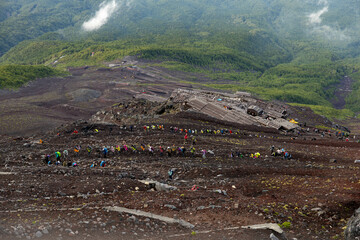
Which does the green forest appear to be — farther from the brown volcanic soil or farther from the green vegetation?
the brown volcanic soil

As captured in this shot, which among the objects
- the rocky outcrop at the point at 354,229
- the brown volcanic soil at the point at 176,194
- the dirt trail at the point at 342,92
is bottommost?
the brown volcanic soil at the point at 176,194

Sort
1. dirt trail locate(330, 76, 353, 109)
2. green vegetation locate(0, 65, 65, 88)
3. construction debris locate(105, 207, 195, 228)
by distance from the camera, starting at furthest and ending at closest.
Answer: dirt trail locate(330, 76, 353, 109) → green vegetation locate(0, 65, 65, 88) → construction debris locate(105, 207, 195, 228)

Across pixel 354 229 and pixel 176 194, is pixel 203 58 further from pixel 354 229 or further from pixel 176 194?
pixel 354 229

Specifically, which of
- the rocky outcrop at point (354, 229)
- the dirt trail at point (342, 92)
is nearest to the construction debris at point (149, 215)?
the rocky outcrop at point (354, 229)

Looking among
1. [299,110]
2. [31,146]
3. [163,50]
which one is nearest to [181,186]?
[31,146]

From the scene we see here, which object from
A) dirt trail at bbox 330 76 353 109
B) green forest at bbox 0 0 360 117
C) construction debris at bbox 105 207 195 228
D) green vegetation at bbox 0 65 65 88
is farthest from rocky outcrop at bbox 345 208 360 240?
dirt trail at bbox 330 76 353 109

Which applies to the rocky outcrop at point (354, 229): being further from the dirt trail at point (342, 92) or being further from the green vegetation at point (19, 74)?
the dirt trail at point (342, 92)

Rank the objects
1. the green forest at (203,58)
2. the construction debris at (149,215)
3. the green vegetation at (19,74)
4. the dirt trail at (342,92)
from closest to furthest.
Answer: the construction debris at (149,215) → the green vegetation at (19,74) → the green forest at (203,58) → the dirt trail at (342,92)
